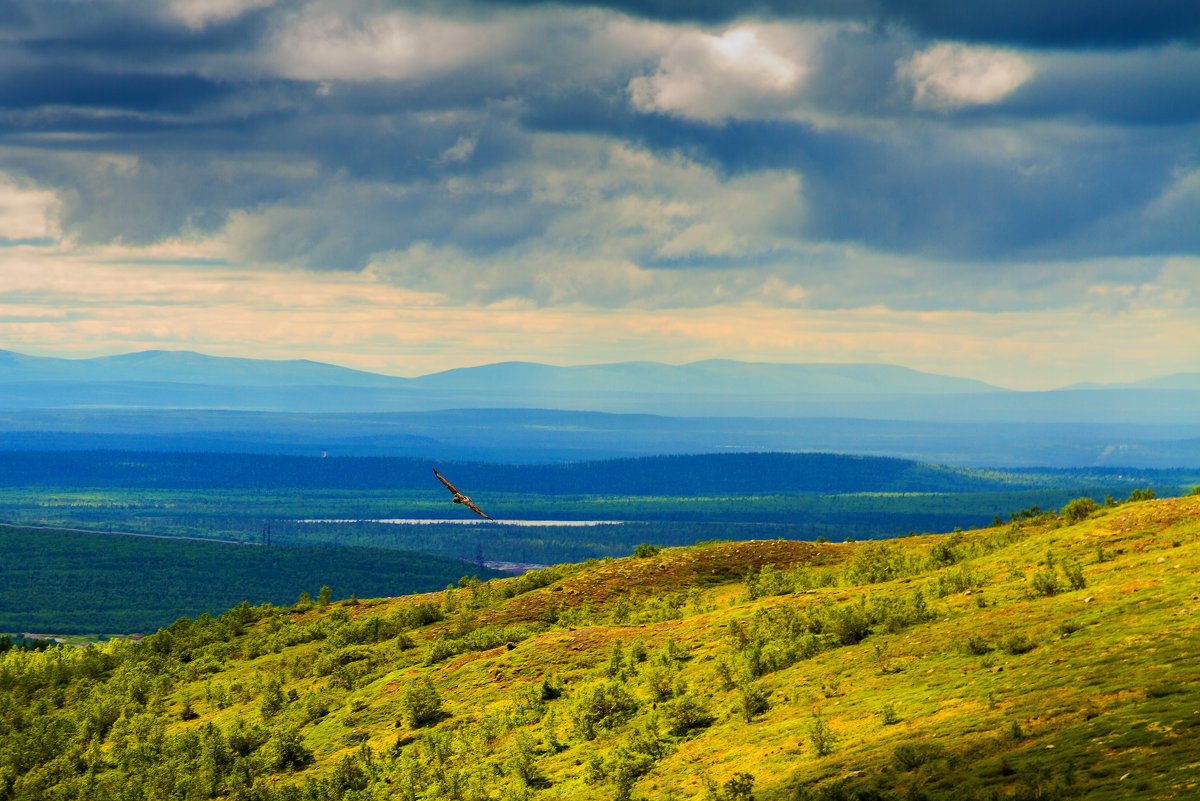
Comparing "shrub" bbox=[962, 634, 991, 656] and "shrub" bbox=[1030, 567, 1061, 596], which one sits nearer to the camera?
"shrub" bbox=[962, 634, 991, 656]

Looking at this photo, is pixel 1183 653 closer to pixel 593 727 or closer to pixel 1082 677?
pixel 1082 677

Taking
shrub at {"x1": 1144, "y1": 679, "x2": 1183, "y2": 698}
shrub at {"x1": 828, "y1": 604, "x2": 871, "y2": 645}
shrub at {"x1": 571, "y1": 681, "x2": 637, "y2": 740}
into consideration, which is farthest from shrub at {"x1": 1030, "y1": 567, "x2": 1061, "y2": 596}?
shrub at {"x1": 571, "y1": 681, "x2": 637, "y2": 740}

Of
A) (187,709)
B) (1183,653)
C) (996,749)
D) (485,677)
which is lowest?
(187,709)

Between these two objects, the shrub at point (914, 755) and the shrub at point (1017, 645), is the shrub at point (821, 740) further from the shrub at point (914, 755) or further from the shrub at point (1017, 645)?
the shrub at point (1017, 645)

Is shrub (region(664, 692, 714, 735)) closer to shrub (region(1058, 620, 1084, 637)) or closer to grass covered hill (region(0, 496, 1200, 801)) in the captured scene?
grass covered hill (region(0, 496, 1200, 801))

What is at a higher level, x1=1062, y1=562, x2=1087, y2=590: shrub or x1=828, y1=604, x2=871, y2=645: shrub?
x1=1062, y1=562, x2=1087, y2=590: shrub

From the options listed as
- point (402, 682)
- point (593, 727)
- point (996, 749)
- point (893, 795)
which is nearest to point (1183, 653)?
point (996, 749)

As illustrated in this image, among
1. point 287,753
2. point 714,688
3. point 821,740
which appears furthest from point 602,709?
point 287,753

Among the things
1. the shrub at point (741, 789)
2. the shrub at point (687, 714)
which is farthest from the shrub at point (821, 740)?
the shrub at point (687, 714)
